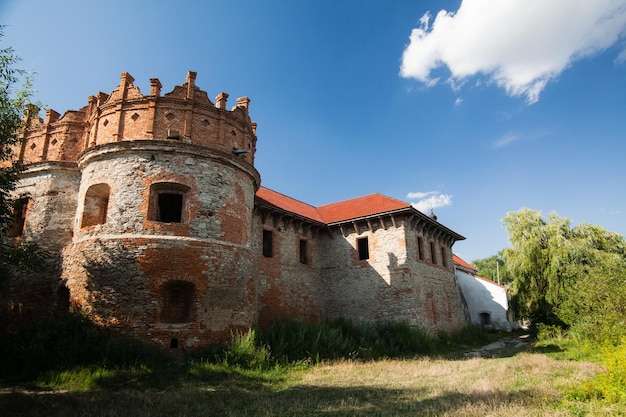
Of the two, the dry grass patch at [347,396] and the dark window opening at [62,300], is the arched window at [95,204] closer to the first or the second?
the dark window opening at [62,300]

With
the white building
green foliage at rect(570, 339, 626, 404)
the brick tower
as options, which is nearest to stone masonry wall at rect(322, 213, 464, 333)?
the brick tower

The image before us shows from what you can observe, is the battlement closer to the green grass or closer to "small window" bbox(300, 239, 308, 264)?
"small window" bbox(300, 239, 308, 264)

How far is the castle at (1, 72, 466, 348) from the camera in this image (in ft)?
38.3

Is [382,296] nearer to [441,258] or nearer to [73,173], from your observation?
[441,258]

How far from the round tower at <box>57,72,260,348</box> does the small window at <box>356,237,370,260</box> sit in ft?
24.3

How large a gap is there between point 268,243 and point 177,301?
6122 mm

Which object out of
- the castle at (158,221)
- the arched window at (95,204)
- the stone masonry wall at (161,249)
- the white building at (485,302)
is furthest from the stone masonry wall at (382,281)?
the arched window at (95,204)

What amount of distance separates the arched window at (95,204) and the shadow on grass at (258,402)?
5.86 metres

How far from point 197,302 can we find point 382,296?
31.5 ft

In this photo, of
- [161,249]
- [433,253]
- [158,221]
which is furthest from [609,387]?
[433,253]

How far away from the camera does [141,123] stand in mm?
13203

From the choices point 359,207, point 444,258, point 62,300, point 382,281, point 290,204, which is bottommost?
point 62,300

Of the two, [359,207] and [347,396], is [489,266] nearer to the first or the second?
[359,207]

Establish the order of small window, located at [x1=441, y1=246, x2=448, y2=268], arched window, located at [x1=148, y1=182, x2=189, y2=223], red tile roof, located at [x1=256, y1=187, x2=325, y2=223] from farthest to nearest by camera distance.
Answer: small window, located at [x1=441, y1=246, x2=448, y2=268] < red tile roof, located at [x1=256, y1=187, x2=325, y2=223] < arched window, located at [x1=148, y1=182, x2=189, y2=223]
